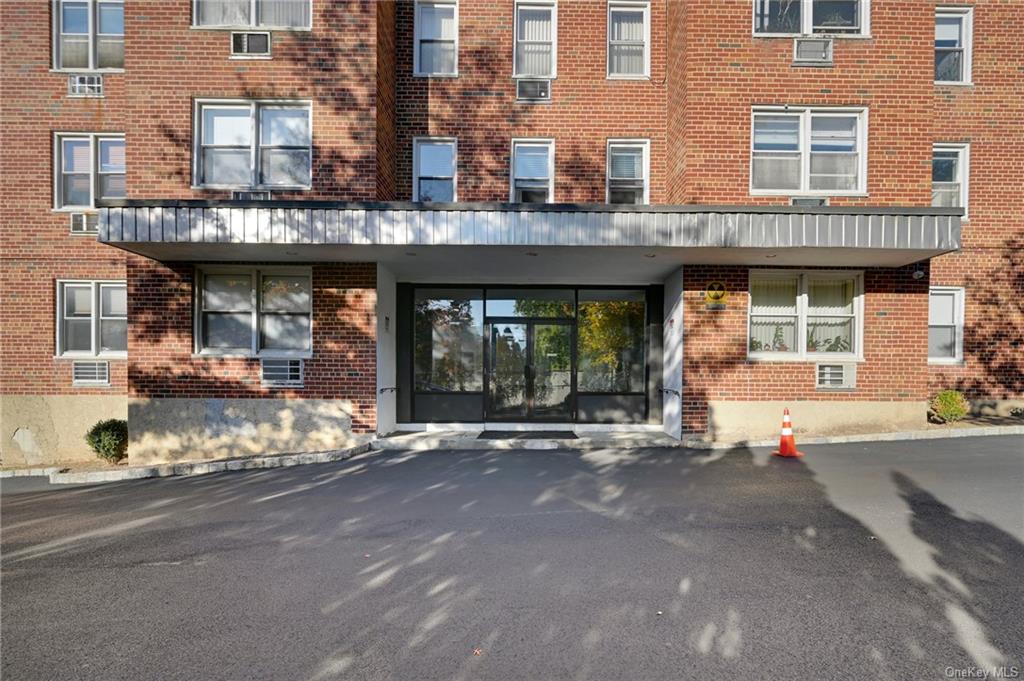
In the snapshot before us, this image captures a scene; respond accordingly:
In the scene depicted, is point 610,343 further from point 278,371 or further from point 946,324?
point 946,324

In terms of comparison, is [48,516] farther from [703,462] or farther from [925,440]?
[925,440]

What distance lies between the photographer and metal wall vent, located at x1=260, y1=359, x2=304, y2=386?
9500 millimetres

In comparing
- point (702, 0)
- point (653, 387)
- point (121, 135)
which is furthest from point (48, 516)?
point (702, 0)

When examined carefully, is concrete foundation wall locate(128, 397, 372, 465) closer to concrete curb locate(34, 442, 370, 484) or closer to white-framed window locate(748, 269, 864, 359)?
concrete curb locate(34, 442, 370, 484)

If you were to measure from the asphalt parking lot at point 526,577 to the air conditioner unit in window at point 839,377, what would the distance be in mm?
2603

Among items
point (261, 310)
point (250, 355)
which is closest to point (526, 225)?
point (261, 310)

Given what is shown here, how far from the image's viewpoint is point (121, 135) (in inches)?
451

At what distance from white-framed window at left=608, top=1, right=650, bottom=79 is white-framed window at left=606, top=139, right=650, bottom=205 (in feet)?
5.04

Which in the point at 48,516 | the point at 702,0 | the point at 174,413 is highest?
the point at 702,0

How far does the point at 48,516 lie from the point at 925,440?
12.8m

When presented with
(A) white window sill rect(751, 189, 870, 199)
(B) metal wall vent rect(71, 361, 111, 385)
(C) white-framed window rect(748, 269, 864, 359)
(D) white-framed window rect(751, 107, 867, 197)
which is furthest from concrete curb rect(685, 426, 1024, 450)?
(B) metal wall vent rect(71, 361, 111, 385)

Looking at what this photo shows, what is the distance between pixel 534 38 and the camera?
37.1 ft

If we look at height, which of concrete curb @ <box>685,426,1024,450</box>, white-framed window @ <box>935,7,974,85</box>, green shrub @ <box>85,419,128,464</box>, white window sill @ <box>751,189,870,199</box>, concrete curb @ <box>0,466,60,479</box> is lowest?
concrete curb @ <box>0,466,60,479</box>

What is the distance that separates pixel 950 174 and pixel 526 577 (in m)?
14.1
